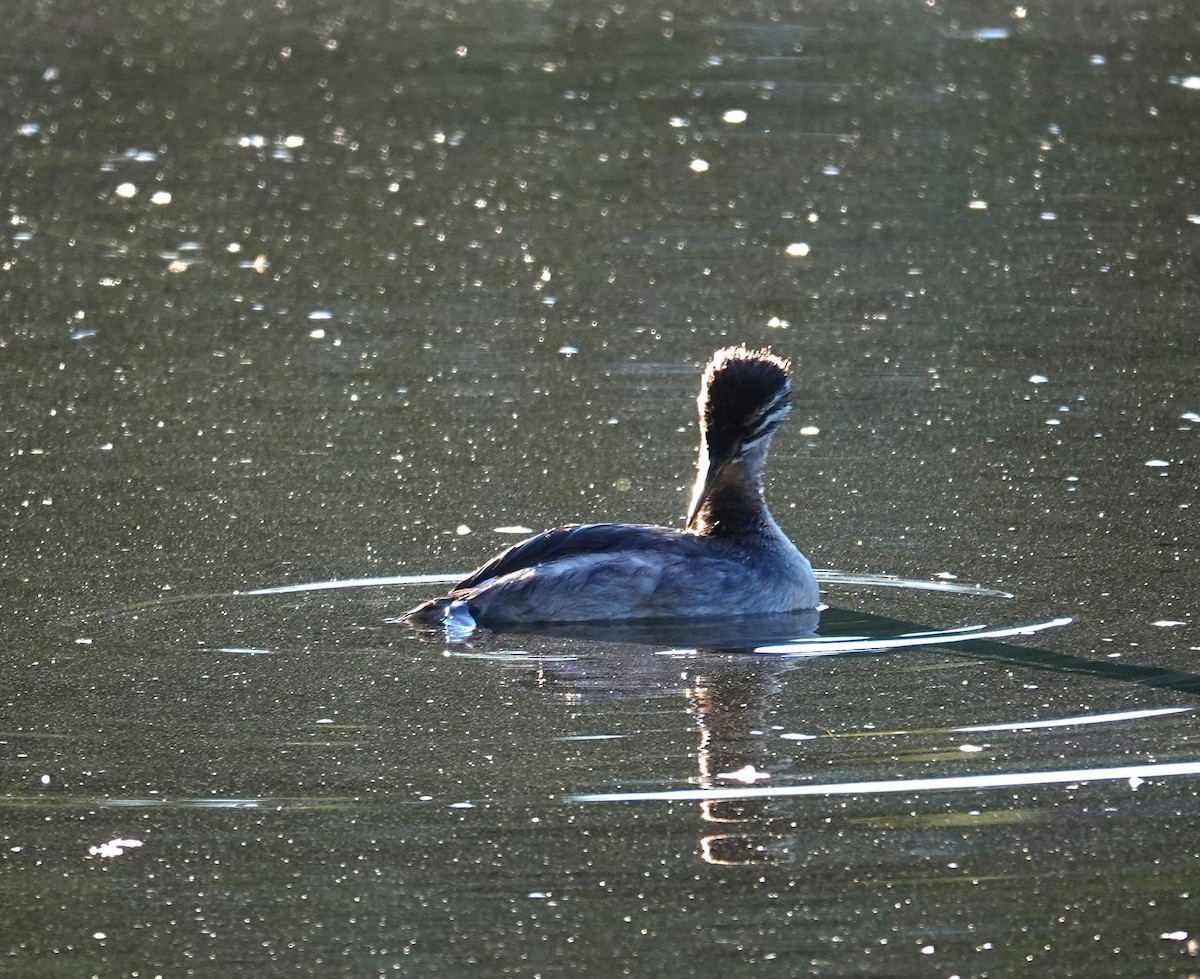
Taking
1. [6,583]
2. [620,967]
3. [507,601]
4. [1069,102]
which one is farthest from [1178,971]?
[1069,102]

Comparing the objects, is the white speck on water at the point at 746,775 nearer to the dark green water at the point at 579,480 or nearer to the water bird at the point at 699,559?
the dark green water at the point at 579,480

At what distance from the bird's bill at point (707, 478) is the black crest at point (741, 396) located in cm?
4

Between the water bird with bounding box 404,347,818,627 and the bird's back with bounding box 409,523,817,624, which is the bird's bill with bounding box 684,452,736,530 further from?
the bird's back with bounding box 409,523,817,624

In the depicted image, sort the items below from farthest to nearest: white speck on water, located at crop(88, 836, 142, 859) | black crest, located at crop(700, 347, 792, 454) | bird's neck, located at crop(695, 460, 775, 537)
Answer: bird's neck, located at crop(695, 460, 775, 537)
black crest, located at crop(700, 347, 792, 454)
white speck on water, located at crop(88, 836, 142, 859)

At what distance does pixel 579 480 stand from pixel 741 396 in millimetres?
1461

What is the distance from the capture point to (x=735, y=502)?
859 cm

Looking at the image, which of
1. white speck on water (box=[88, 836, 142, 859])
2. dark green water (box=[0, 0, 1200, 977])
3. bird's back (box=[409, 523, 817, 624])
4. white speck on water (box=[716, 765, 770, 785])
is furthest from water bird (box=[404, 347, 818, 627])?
white speck on water (box=[88, 836, 142, 859])

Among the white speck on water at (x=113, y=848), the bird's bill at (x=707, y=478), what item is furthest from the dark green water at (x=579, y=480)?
the bird's bill at (x=707, y=478)

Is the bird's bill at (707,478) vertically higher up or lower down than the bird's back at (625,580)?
higher up

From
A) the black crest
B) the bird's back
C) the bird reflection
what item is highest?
the black crest

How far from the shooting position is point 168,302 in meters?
12.7

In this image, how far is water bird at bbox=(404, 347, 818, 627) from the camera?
801cm

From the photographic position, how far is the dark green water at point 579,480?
5.67 m

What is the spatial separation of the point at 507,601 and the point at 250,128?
9.70 meters
